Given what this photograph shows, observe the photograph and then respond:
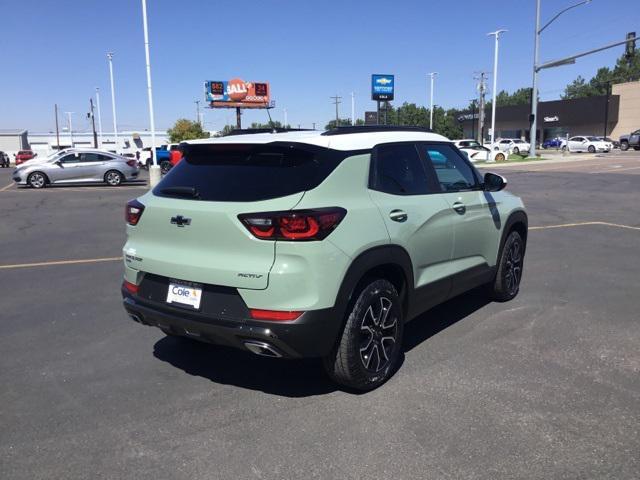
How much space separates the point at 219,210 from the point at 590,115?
79594mm

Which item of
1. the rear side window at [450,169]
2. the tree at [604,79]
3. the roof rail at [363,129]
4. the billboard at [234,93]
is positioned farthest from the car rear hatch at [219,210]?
the tree at [604,79]

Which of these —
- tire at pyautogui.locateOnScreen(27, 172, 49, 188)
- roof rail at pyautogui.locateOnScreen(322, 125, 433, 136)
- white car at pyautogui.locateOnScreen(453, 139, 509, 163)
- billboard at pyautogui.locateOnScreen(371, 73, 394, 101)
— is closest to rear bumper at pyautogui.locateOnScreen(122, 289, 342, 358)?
roof rail at pyautogui.locateOnScreen(322, 125, 433, 136)

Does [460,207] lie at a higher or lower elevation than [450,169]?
lower

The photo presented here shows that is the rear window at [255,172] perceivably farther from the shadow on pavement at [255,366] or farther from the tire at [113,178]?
the tire at [113,178]

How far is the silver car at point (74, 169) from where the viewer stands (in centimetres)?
2217

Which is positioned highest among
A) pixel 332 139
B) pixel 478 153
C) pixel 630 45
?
pixel 630 45

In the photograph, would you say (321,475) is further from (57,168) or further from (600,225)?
(57,168)

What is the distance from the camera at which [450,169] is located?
4.88 meters

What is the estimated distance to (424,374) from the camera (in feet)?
13.3

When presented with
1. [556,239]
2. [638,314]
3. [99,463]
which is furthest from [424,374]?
[556,239]

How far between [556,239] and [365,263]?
7.11 m

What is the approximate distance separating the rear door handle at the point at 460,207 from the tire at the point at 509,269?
1.08 metres

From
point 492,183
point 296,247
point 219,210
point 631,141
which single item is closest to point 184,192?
point 219,210

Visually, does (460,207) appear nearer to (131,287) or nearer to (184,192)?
(184,192)
